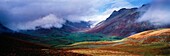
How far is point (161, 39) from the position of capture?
510 ft

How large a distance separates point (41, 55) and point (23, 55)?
150 inches

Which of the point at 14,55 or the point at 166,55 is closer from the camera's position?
the point at 14,55

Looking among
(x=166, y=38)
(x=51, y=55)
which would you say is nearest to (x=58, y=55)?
(x=51, y=55)

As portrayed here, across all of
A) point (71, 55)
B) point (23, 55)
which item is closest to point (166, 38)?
point (71, 55)

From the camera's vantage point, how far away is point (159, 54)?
275ft

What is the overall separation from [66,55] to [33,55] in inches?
279

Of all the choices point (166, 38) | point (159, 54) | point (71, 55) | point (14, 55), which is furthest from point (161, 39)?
point (14, 55)

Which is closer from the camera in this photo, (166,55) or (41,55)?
(41,55)

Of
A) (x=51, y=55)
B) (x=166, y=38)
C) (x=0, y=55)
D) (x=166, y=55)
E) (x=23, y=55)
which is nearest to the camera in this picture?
(x=0, y=55)

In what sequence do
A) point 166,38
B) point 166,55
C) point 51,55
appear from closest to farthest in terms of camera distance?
point 51,55 → point 166,55 → point 166,38

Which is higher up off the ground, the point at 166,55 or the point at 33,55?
the point at 33,55

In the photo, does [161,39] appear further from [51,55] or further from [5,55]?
[5,55]

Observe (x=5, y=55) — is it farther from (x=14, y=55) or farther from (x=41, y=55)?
(x=41, y=55)

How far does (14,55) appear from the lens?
52250 millimetres
